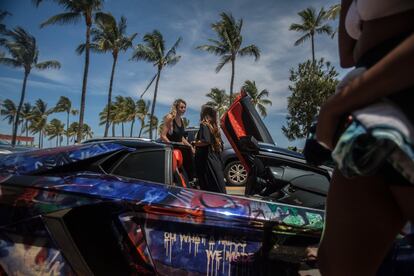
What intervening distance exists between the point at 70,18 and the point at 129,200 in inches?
949

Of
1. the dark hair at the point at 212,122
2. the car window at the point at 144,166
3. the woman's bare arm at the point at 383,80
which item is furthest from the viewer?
the dark hair at the point at 212,122

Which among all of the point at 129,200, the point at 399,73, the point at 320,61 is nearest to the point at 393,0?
the point at 399,73

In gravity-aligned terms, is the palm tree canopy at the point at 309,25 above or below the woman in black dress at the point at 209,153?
above

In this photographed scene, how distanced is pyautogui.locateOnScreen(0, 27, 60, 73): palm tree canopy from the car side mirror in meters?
27.6

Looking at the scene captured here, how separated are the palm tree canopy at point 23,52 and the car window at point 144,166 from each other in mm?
27924

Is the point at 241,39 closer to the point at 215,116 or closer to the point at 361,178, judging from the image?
the point at 215,116

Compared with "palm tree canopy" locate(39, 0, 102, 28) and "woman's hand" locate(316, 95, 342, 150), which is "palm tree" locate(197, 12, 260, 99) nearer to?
"palm tree canopy" locate(39, 0, 102, 28)

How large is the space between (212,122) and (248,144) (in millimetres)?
1154

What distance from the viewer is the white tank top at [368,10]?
2.73 feet

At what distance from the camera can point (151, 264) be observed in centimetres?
167

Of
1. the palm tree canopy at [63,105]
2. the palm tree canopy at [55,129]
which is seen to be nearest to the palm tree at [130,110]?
the palm tree canopy at [63,105]

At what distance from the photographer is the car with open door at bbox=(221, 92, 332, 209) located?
282cm

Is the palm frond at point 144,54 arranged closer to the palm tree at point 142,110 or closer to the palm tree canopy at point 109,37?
the palm tree canopy at point 109,37

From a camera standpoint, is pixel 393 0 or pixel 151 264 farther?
pixel 151 264
